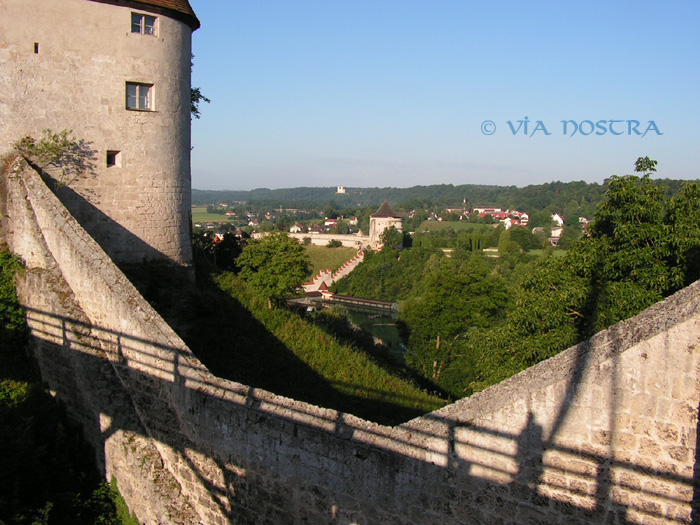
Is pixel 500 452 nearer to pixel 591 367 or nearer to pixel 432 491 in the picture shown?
pixel 432 491

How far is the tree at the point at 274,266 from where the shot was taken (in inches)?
713

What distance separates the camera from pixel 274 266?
18266 mm

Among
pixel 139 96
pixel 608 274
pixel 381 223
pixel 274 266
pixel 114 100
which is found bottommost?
pixel 381 223

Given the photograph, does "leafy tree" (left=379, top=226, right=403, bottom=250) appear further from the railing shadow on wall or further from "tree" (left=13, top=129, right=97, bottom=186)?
the railing shadow on wall

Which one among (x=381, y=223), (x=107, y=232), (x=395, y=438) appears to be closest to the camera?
(x=395, y=438)

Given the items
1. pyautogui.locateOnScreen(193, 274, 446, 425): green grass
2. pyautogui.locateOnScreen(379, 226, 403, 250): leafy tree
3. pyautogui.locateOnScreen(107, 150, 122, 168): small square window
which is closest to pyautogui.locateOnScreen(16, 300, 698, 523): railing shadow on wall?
pyautogui.locateOnScreen(193, 274, 446, 425): green grass

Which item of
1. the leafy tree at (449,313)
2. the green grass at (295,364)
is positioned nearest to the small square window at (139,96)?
the green grass at (295,364)

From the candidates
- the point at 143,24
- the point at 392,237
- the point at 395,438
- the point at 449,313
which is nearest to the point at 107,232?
the point at 143,24

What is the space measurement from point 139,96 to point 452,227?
144 metres

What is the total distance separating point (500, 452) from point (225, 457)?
365 cm

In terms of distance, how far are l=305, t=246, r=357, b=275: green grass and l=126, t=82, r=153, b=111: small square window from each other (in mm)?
84173

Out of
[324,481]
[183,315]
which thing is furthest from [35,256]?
[324,481]

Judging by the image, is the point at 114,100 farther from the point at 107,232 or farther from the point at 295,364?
the point at 295,364

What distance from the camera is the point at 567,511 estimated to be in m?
5.50
